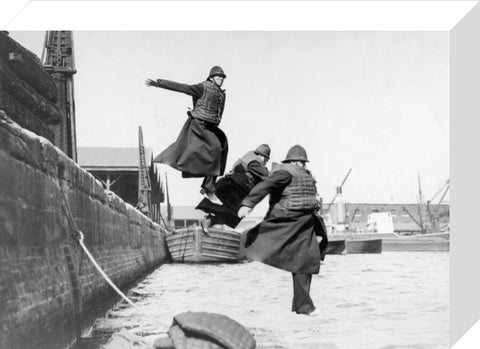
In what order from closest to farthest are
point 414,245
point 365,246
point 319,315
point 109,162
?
point 319,315
point 109,162
point 414,245
point 365,246

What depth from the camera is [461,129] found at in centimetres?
655

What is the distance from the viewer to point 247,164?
16.7ft

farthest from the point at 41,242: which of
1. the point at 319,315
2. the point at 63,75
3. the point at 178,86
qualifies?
the point at 63,75

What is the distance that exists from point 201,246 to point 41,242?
13572mm

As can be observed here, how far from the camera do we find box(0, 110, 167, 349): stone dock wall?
11.8 feet

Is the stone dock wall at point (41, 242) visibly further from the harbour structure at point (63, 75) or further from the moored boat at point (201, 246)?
the moored boat at point (201, 246)

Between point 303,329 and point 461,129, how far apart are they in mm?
2877

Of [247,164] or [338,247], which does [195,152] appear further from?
[338,247]

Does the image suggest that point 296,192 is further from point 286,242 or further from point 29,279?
point 29,279

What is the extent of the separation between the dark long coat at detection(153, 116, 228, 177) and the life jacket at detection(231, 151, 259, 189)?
0.18 m

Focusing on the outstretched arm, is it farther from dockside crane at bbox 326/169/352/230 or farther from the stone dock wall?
dockside crane at bbox 326/169/352/230

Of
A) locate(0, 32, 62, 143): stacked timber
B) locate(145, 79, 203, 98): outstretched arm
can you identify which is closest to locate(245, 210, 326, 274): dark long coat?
locate(145, 79, 203, 98): outstretched arm

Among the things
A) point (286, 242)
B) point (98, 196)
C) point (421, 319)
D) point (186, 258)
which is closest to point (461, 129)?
Result: point (421, 319)

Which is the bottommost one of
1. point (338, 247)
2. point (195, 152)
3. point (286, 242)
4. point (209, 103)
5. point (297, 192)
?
point (338, 247)
